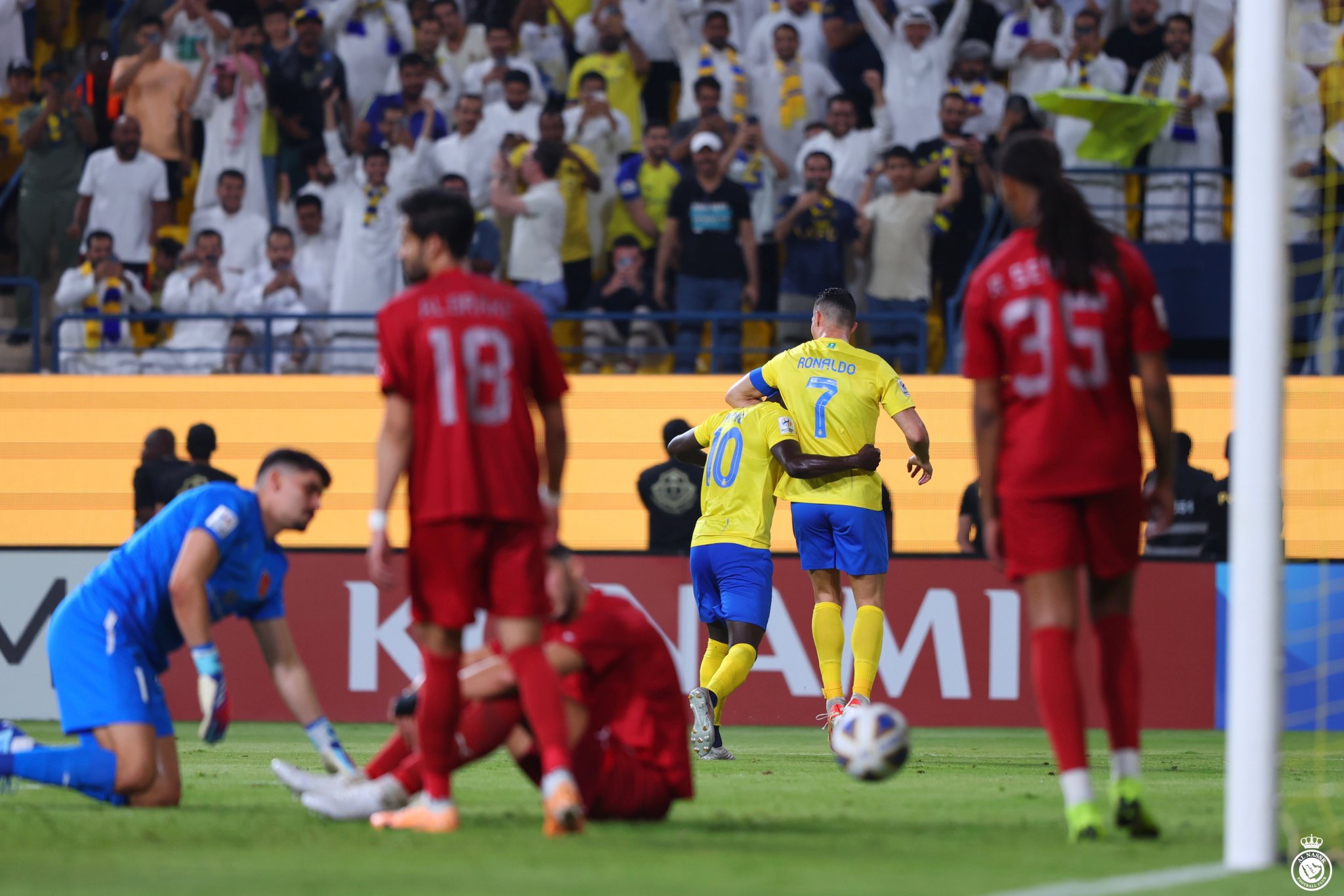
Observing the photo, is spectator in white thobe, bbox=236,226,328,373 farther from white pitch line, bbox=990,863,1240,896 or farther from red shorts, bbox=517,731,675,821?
white pitch line, bbox=990,863,1240,896

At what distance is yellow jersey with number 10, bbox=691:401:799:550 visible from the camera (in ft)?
32.9

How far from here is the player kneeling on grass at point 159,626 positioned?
6.42 metres

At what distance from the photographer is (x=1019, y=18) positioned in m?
17.3

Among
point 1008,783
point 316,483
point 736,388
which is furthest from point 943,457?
point 316,483

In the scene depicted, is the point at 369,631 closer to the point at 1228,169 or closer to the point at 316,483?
the point at 316,483

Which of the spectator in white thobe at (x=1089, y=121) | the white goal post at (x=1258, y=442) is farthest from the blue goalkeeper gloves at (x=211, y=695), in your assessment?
the spectator in white thobe at (x=1089, y=121)

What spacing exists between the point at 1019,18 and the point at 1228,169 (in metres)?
2.54

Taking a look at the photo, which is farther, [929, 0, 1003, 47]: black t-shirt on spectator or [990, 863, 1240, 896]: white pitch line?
[929, 0, 1003, 47]: black t-shirt on spectator

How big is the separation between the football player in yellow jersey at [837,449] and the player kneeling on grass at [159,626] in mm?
3792

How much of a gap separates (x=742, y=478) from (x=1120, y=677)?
4.57 metres

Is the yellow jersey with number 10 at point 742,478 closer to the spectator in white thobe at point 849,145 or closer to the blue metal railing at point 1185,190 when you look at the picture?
the spectator in white thobe at point 849,145

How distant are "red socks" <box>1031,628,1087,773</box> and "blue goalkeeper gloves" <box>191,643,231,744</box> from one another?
2.77 m

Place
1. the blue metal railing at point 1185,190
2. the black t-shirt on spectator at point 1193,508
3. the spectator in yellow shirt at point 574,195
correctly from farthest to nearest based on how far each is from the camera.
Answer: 1. the spectator in yellow shirt at point 574,195
2. the blue metal railing at point 1185,190
3. the black t-shirt on spectator at point 1193,508

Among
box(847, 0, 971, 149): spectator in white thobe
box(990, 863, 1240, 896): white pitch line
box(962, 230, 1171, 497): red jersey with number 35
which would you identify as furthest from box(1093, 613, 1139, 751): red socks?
box(847, 0, 971, 149): spectator in white thobe
